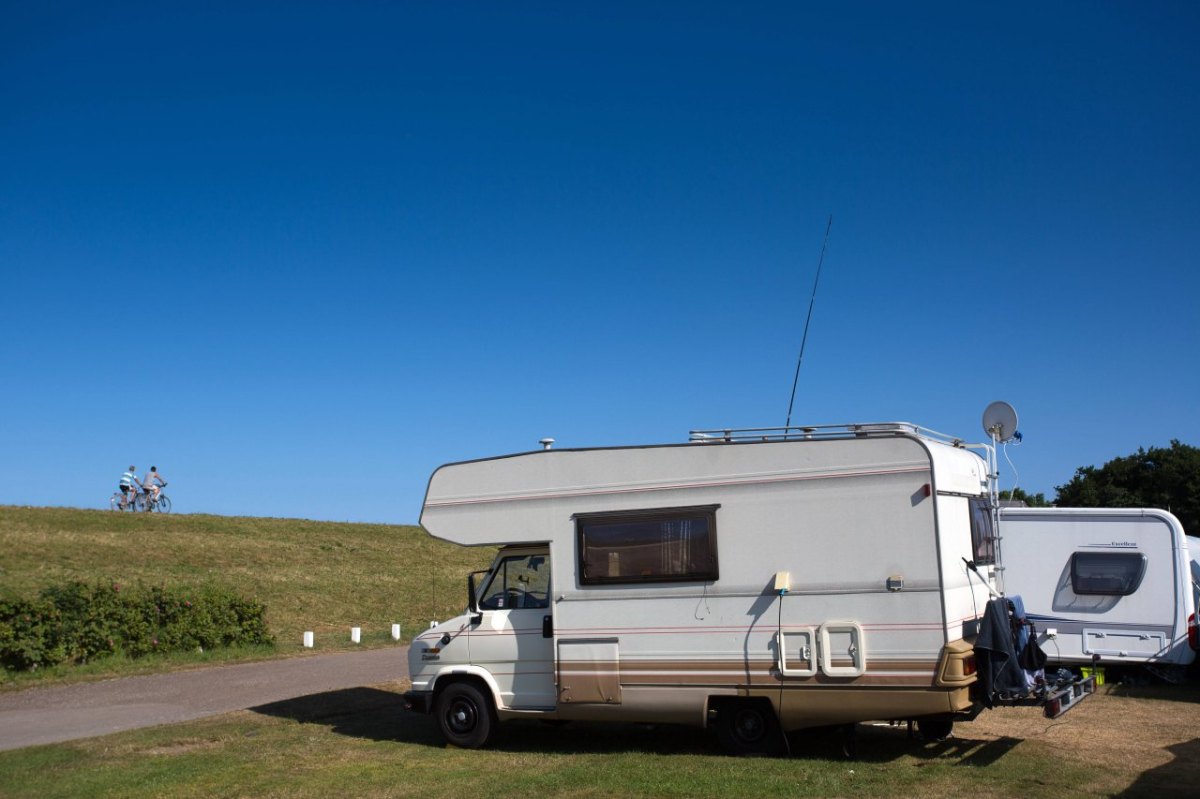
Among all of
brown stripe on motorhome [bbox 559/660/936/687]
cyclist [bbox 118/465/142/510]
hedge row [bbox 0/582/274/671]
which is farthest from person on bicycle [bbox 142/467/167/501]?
brown stripe on motorhome [bbox 559/660/936/687]

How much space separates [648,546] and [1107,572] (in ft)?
26.6

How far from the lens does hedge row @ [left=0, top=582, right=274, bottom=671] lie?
17.6 meters

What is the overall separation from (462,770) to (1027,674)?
5.28 metres

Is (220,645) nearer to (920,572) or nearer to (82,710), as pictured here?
(82,710)

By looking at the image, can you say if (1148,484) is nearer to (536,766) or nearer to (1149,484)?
(1149,484)

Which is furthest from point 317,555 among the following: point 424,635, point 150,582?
point 424,635

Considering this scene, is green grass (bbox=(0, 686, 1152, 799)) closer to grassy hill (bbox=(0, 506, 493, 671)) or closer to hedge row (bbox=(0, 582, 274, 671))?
hedge row (bbox=(0, 582, 274, 671))

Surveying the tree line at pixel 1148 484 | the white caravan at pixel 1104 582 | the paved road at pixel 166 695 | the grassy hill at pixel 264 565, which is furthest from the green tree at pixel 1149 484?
the paved road at pixel 166 695

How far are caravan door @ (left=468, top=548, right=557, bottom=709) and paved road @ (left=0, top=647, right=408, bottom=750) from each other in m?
5.05

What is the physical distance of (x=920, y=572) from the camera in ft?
29.6

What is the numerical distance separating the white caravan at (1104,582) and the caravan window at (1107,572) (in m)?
0.01

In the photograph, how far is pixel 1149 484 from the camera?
1738 inches

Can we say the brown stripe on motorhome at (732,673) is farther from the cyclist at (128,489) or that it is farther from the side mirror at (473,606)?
the cyclist at (128,489)

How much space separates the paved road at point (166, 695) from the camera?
13.0 metres
